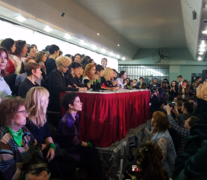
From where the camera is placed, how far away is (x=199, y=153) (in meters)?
0.61

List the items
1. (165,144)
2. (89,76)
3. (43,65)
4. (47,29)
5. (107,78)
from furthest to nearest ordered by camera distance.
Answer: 1. (47,29)
2. (107,78)
3. (89,76)
4. (43,65)
5. (165,144)

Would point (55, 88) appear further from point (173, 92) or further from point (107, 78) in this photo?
point (173, 92)

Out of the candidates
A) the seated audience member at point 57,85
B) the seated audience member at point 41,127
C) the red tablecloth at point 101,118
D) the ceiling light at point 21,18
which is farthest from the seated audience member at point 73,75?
the seated audience member at point 41,127

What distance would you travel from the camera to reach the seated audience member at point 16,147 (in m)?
1.53

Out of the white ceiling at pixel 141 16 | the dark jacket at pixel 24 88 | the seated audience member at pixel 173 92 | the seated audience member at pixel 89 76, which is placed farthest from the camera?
the seated audience member at pixel 173 92

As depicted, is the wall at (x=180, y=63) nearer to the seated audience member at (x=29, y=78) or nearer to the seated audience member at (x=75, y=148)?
the seated audience member at (x=29, y=78)

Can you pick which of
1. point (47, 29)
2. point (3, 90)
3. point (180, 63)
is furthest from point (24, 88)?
point (180, 63)

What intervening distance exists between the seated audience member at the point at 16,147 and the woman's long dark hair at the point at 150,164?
0.74 metres

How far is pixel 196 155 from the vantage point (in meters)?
0.62

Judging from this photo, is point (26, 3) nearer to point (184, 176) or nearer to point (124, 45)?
point (184, 176)

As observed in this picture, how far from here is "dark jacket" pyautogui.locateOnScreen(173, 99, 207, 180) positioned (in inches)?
23.7

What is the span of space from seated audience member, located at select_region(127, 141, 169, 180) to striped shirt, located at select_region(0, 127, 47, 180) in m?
0.81

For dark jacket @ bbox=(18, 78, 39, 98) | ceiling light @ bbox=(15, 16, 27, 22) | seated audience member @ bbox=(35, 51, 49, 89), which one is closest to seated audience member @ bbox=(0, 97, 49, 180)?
dark jacket @ bbox=(18, 78, 39, 98)

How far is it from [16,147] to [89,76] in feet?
8.50
